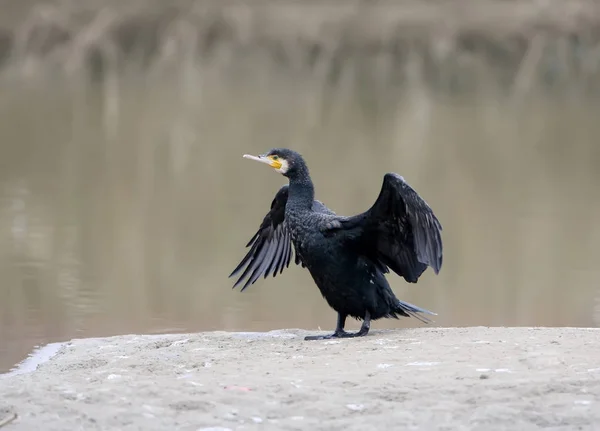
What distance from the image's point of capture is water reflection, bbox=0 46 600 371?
1023 centimetres

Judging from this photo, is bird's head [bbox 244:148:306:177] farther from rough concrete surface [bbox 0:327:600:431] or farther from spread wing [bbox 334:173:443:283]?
rough concrete surface [bbox 0:327:600:431]

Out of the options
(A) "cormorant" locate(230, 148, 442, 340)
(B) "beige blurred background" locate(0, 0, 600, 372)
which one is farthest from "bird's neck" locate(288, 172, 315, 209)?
(B) "beige blurred background" locate(0, 0, 600, 372)

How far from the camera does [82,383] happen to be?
5434 millimetres

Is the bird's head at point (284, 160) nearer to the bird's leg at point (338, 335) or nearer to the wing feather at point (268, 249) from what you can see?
the wing feather at point (268, 249)

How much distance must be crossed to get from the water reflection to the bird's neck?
94.1 inches

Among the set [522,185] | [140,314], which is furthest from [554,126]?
[140,314]

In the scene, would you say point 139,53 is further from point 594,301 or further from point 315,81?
point 594,301

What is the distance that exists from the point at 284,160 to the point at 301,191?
0.74 ft

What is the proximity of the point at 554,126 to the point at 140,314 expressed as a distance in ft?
54.9

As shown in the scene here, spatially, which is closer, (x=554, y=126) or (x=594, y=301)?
(x=594, y=301)

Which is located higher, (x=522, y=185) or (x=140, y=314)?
(x=522, y=185)

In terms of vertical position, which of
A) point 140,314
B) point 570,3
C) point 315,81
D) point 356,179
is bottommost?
point 140,314

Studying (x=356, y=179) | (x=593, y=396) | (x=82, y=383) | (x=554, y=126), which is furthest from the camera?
(x=554, y=126)

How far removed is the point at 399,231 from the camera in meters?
6.77
